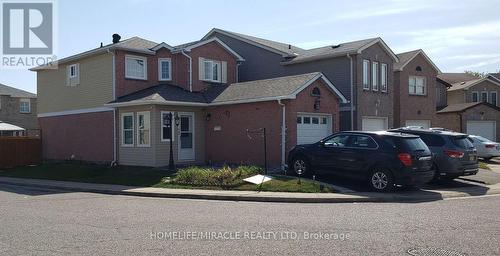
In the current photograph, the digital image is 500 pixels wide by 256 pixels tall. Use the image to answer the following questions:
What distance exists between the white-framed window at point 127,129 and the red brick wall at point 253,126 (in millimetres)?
3409

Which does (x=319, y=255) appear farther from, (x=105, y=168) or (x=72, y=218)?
(x=105, y=168)

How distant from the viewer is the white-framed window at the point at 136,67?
2389 centimetres

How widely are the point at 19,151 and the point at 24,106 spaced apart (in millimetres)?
20821

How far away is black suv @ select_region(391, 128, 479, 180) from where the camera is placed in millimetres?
16219

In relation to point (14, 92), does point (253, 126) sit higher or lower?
lower

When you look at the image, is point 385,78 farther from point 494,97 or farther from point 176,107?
point 494,97

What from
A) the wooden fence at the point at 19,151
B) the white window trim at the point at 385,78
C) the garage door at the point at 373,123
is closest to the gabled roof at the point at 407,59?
the white window trim at the point at 385,78

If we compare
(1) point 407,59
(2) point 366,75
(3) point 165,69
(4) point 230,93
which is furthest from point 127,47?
(1) point 407,59

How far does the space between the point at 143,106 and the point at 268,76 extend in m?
9.31

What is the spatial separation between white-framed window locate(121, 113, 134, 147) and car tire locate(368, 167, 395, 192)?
1182 centimetres

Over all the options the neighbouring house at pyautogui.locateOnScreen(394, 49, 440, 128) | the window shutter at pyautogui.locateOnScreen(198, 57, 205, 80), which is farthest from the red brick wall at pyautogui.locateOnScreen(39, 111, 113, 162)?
the neighbouring house at pyautogui.locateOnScreen(394, 49, 440, 128)

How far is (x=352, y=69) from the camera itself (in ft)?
82.5

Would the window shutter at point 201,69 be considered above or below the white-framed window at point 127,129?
above

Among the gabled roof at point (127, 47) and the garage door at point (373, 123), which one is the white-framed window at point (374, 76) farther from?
the gabled roof at point (127, 47)
